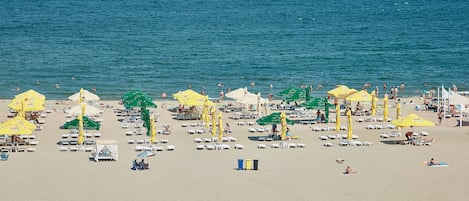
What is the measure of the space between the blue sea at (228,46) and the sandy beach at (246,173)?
63.5 ft

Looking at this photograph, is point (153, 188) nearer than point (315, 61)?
Yes

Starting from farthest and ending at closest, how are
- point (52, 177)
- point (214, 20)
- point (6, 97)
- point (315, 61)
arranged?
point (214, 20)
point (315, 61)
point (6, 97)
point (52, 177)

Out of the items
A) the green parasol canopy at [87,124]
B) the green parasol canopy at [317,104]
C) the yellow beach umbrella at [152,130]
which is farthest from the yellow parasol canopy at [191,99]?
the green parasol canopy at [87,124]

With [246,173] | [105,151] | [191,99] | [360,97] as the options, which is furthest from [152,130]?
[360,97]

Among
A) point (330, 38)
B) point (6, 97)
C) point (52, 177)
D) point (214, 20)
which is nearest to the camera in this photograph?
point (52, 177)

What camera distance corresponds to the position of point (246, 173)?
3578 cm

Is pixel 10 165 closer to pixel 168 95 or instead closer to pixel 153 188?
pixel 153 188

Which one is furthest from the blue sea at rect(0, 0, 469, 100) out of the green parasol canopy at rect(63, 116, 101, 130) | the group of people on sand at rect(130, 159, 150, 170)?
the group of people on sand at rect(130, 159, 150, 170)

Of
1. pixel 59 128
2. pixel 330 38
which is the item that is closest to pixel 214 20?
pixel 330 38

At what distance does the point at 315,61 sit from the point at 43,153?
128ft

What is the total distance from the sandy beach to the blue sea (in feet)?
63.5

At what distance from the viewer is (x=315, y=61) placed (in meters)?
75.6

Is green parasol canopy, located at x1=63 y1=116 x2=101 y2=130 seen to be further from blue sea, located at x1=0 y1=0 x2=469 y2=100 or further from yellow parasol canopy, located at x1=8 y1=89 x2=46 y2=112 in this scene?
blue sea, located at x1=0 y1=0 x2=469 y2=100

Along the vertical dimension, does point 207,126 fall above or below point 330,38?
below
